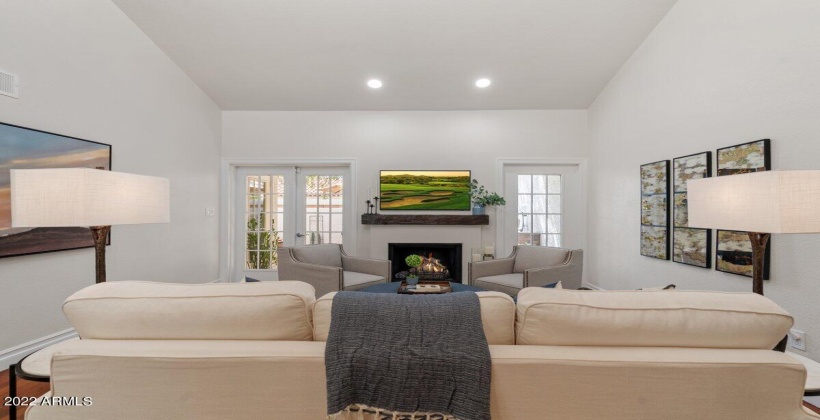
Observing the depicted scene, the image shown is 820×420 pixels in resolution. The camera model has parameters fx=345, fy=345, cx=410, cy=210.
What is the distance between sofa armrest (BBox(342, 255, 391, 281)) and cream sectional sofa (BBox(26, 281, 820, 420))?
9.05 ft

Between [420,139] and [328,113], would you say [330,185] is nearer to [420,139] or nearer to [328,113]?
[328,113]

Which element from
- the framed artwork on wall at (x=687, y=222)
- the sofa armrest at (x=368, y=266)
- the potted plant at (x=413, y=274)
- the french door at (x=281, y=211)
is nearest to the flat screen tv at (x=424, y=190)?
the french door at (x=281, y=211)

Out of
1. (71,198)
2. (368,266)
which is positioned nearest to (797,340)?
(368,266)

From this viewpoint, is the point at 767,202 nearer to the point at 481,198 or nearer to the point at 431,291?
the point at 431,291

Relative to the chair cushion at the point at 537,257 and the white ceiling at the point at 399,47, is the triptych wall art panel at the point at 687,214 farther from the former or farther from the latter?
the white ceiling at the point at 399,47

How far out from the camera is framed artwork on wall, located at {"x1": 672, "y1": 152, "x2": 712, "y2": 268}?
2.81 meters

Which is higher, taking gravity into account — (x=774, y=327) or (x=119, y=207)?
(x=119, y=207)

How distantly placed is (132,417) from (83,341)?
0.96 ft

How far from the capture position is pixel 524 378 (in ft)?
3.34

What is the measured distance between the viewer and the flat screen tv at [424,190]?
486 centimetres

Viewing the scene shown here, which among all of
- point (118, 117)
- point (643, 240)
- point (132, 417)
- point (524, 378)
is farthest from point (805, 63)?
point (118, 117)

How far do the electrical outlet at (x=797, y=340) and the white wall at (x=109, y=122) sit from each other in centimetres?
511

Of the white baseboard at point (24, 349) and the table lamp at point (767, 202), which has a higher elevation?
the table lamp at point (767, 202)

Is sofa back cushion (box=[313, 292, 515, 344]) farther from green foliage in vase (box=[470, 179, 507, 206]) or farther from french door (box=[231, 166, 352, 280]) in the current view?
french door (box=[231, 166, 352, 280])
